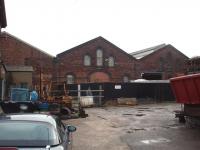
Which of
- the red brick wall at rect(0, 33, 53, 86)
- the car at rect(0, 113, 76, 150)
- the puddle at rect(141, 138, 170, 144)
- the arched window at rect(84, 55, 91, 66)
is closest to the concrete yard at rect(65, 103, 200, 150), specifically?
the puddle at rect(141, 138, 170, 144)

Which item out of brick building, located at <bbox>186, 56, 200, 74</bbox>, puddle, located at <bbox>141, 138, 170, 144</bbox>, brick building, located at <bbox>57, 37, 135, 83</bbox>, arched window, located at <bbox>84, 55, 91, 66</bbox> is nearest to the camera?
puddle, located at <bbox>141, 138, 170, 144</bbox>

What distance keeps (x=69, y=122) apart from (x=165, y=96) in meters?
21.3

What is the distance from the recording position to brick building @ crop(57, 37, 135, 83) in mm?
55006

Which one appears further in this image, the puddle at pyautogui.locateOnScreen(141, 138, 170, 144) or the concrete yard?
the puddle at pyautogui.locateOnScreen(141, 138, 170, 144)

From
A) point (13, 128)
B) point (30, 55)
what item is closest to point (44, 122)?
point (13, 128)

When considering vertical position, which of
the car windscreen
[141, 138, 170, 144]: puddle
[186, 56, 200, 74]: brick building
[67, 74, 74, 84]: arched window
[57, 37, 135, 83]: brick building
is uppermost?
[57, 37, 135, 83]: brick building

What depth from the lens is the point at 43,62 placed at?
5325cm

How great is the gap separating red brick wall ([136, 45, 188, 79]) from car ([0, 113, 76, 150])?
166 ft

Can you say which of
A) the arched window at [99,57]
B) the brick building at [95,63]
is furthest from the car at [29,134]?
the arched window at [99,57]

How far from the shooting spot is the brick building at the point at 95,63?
55.0 meters

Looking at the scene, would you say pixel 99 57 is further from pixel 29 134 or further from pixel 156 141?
pixel 29 134

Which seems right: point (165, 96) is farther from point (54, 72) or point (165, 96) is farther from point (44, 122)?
point (44, 122)

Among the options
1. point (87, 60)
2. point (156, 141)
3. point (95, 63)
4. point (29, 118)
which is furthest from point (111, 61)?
point (29, 118)

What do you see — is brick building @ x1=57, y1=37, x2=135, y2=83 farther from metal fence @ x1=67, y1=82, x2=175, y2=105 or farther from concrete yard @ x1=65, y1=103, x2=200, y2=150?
concrete yard @ x1=65, y1=103, x2=200, y2=150
